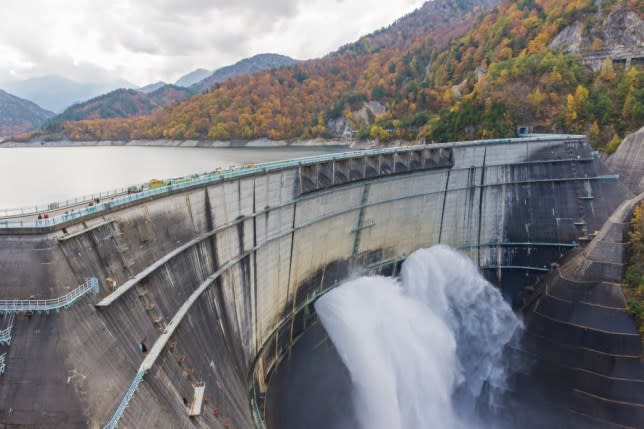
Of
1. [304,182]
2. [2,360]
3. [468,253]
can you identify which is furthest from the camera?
[468,253]

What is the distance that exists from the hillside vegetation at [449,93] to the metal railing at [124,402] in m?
32.7

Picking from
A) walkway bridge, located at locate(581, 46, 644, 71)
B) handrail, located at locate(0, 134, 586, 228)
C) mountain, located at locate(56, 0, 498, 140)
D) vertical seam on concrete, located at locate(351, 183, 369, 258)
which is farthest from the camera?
mountain, located at locate(56, 0, 498, 140)

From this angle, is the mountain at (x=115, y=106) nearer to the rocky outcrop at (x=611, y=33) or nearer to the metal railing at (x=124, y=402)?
the rocky outcrop at (x=611, y=33)

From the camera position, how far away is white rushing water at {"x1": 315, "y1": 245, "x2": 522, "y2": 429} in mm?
17578

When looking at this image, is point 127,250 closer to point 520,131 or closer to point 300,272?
point 300,272

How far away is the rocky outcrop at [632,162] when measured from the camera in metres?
24.9

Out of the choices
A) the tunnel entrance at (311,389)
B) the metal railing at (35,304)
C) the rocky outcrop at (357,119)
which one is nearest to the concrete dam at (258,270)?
the metal railing at (35,304)

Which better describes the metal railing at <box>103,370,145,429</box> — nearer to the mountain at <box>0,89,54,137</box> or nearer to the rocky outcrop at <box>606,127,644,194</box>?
the rocky outcrop at <box>606,127,644,194</box>

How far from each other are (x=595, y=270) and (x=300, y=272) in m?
14.7

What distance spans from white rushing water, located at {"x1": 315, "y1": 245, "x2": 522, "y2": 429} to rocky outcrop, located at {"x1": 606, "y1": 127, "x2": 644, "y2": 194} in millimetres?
10735

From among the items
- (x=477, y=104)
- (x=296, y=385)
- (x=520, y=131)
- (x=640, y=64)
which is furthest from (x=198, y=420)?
(x=640, y=64)

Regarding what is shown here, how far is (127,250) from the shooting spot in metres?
10.0

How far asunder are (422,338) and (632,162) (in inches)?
712

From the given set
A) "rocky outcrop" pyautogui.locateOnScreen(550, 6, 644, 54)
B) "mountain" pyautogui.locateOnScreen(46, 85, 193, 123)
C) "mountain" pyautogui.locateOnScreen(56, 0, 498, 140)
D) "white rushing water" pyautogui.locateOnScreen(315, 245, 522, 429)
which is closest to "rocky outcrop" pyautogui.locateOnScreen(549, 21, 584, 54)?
"rocky outcrop" pyautogui.locateOnScreen(550, 6, 644, 54)
